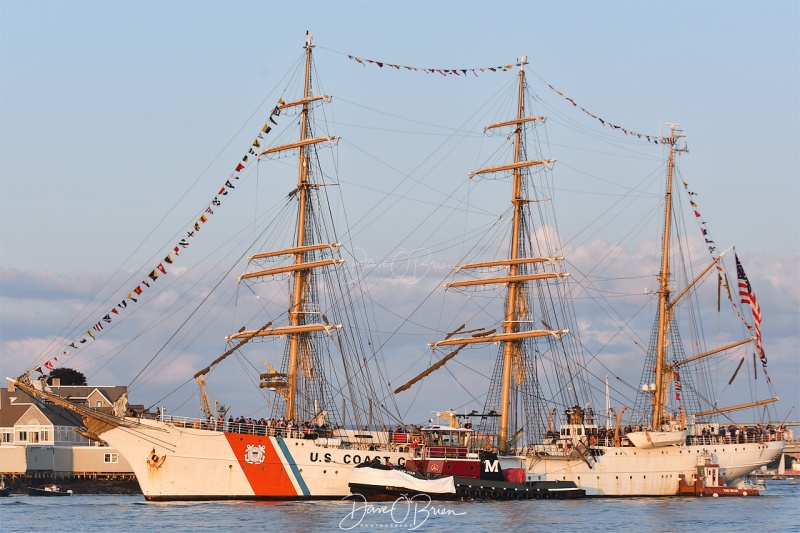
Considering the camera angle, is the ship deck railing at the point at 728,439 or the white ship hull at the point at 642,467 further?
the ship deck railing at the point at 728,439

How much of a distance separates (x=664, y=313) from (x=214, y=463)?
3670cm

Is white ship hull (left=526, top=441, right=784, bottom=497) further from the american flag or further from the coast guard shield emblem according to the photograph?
the coast guard shield emblem

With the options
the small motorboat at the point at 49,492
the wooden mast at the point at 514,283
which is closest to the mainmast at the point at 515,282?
the wooden mast at the point at 514,283

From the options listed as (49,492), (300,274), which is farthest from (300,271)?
(49,492)

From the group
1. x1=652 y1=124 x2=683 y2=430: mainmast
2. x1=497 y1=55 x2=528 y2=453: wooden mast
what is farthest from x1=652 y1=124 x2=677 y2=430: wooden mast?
x1=497 y1=55 x2=528 y2=453: wooden mast

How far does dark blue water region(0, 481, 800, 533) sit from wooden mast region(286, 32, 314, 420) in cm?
1144

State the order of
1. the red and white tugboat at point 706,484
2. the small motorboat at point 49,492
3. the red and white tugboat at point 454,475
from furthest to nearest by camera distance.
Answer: the small motorboat at point 49,492 → the red and white tugboat at point 706,484 → the red and white tugboat at point 454,475

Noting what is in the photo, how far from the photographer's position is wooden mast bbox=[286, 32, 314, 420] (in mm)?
81875

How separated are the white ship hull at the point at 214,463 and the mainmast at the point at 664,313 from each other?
28776 millimetres

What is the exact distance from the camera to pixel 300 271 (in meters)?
83.9

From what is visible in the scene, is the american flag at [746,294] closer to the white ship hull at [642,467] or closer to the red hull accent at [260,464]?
the white ship hull at [642,467]

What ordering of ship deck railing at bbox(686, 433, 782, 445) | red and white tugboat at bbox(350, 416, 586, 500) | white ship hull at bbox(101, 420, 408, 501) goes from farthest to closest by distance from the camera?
ship deck railing at bbox(686, 433, 782, 445) → white ship hull at bbox(101, 420, 408, 501) → red and white tugboat at bbox(350, 416, 586, 500)

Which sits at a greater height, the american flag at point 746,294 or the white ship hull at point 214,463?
the american flag at point 746,294

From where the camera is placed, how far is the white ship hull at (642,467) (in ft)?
275
